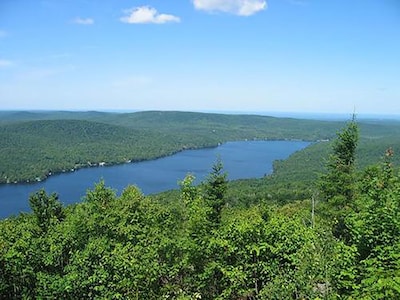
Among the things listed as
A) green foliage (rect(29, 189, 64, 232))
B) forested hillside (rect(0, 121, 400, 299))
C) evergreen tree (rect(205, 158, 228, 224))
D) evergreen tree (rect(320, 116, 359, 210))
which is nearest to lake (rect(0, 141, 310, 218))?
green foliage (rect(29, 189, 64, 232))

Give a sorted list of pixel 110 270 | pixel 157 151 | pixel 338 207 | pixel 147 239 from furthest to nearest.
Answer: pixel 157 151 → pixel 338 207 → pixel 147 239 → pixel 110 270

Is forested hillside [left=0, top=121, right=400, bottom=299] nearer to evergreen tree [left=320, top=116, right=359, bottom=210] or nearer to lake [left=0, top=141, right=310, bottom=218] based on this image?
evergreen tree [left=320, top=116, right=359, bottom=210]

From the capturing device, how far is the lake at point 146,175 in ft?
328

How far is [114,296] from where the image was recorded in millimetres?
10539

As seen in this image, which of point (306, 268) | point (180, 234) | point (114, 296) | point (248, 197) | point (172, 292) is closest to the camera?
point (306, 268)

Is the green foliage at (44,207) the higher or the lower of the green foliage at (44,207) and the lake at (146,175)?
the higher

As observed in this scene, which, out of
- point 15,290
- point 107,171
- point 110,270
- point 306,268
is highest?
point 306,268

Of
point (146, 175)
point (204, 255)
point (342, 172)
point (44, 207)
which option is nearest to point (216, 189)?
point (204, 255)

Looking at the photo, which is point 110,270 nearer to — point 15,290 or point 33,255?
point 33,255

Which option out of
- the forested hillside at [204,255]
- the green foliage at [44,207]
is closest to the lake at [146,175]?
the green foliage at [44,207]

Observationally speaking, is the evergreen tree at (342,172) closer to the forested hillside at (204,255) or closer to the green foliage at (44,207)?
the forested hillside at (204,255)

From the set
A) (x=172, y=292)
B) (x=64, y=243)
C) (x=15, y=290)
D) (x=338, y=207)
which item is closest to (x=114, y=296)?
(x=172, y=292)

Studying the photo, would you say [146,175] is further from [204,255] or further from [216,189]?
[204,255]

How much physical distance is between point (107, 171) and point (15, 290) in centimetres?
13055
